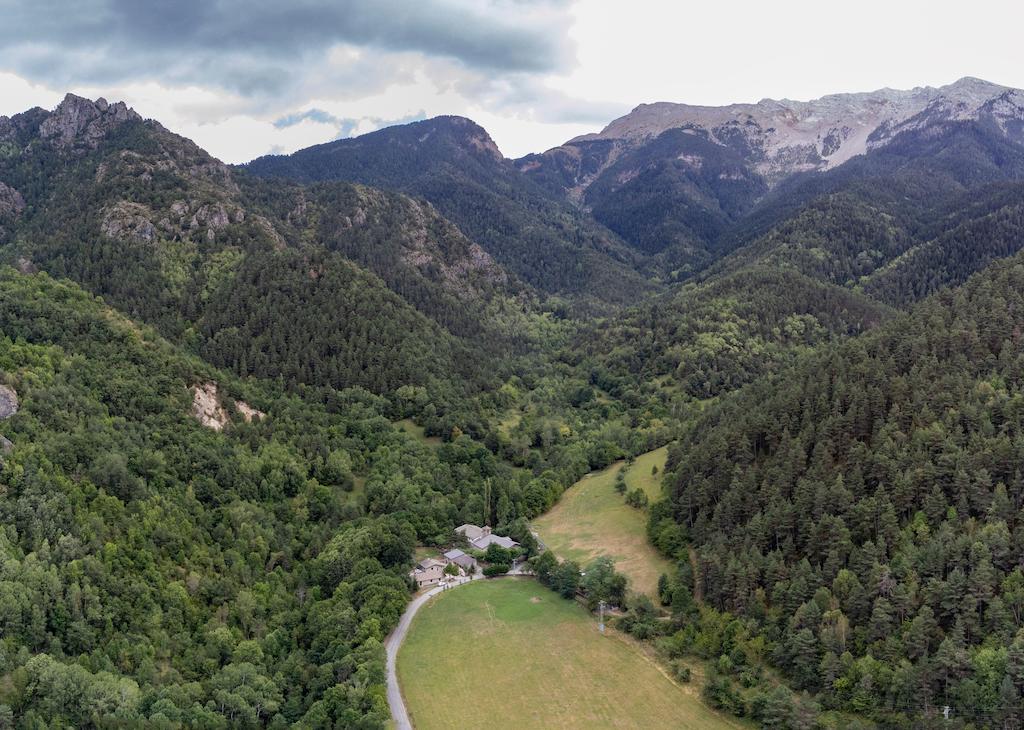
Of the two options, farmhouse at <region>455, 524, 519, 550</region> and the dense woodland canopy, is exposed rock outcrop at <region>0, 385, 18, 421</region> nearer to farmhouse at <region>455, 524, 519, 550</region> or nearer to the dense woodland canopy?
the dense woodland canopy

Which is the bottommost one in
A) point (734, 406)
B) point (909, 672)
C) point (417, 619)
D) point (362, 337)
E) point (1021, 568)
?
point (417, 619)

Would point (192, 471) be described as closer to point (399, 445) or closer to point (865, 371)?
point (399, 445)

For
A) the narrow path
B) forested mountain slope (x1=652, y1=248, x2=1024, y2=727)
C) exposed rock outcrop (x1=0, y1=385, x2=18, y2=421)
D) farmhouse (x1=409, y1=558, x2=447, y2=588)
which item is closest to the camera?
forested mountain slope (x1=652, y1=248, x2=1024, y2=727)

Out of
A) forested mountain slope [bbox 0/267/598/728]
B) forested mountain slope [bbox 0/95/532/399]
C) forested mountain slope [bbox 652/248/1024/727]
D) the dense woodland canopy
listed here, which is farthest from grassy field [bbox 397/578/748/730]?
forested mountain slope [bbox 0/95/532/399]

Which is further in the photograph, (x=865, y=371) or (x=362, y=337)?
(x=362, y=337)

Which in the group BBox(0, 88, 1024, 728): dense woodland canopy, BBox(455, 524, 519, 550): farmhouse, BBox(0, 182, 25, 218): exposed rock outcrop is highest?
BBox(0, 182, 25, 218): exposed rock outcrop

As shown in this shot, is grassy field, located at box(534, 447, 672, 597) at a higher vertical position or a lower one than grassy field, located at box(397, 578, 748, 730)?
higher

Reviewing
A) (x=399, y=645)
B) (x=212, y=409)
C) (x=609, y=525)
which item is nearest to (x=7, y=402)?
(x=212, y=409)

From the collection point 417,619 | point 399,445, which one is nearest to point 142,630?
point 417,619
